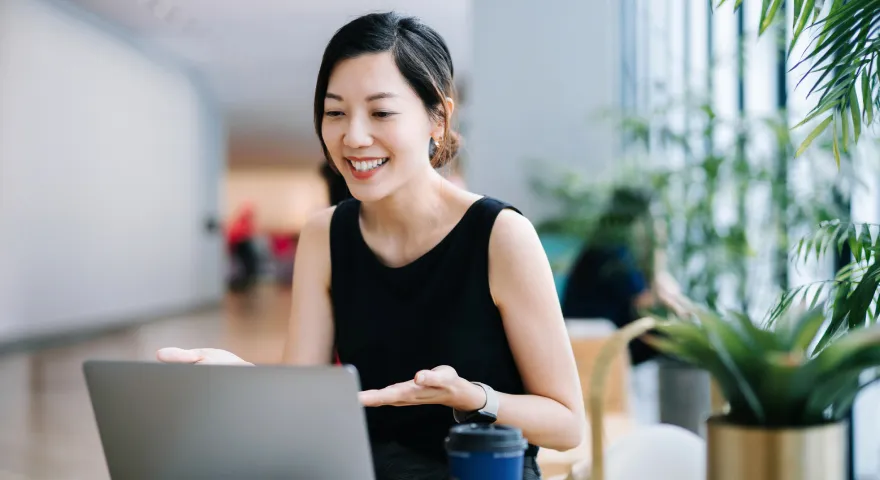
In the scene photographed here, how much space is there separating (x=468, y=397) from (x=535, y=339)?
0.89 ft

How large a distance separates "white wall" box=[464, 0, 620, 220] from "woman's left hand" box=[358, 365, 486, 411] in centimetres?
492

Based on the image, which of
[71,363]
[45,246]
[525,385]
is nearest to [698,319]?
[525,385]

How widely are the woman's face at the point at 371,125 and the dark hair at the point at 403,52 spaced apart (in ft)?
0.06

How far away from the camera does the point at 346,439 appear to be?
869mm

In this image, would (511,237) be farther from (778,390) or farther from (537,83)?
(537,83)

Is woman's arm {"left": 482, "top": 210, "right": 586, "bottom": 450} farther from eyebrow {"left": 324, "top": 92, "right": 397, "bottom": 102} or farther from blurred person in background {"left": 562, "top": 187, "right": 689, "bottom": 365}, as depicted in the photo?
blurred person in background {"left": 562, "top": 187, "right": 689, "bottom": 365}

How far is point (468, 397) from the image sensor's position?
1.11m

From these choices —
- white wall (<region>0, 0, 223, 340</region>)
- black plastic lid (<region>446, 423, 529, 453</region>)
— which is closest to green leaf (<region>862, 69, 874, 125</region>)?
black plastic lid (<region>446, 423, 529, 453</region>)

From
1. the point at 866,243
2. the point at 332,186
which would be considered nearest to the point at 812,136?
the point at 866,243

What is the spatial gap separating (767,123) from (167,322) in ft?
26.8

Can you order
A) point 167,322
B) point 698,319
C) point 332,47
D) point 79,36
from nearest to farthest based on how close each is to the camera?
point 698,319 < point 332,47 < point 79,36 < point 167,322

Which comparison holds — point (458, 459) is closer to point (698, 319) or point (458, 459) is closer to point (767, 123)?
point (698, 319)

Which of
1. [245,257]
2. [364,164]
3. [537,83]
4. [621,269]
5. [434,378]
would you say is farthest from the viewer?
[245,257]

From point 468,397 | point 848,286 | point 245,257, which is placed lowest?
point 245,257
